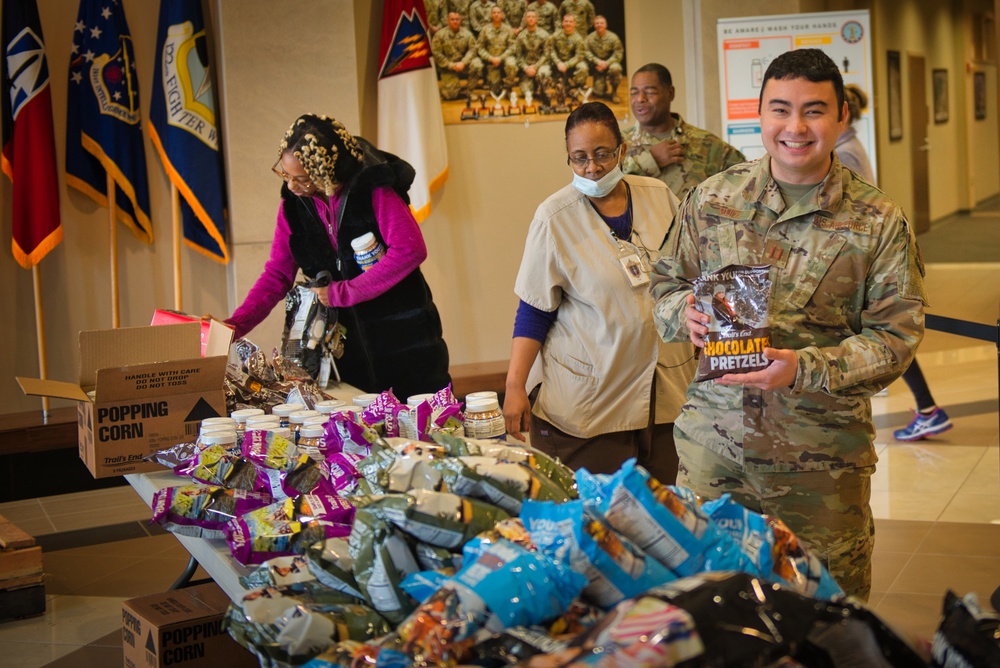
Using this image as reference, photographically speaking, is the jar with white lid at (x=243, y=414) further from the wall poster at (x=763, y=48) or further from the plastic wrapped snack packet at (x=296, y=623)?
the wall poster at (x=763, y=48)

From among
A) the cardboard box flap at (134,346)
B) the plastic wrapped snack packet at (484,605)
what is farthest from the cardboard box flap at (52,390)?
the plastic wrapped snack packet at (484,605)

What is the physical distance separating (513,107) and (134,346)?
423 cm

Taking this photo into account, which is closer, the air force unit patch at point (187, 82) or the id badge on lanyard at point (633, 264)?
the id badge on lanyard at point (633, 264)

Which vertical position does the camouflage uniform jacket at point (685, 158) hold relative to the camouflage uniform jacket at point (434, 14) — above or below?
below

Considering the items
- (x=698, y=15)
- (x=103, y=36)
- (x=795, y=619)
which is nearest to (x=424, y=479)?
(x=795, y=619)

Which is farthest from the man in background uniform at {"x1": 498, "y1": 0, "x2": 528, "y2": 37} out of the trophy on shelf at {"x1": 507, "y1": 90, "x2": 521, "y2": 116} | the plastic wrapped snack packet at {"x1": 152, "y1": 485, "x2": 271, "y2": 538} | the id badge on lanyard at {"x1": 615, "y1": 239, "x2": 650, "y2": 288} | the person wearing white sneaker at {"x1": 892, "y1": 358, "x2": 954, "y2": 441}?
the plastic wrapped snack packet at {"x1": 152, "y1": 485, "x2": 271, "y2": 538}

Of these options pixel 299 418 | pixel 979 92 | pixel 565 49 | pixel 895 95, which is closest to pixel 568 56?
pixel 565 49

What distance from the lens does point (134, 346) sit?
3115 mm

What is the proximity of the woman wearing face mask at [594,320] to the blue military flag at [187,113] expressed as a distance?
11.1 feet

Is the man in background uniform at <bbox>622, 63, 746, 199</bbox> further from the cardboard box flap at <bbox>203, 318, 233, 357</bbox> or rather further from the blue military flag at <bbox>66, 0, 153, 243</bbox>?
the blue military flag at <bbox>66, 0, 153, 243</bbox>

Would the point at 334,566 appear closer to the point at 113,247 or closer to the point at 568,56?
the point at 113,247

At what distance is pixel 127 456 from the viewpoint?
2.75 meters

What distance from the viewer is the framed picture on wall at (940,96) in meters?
14.3

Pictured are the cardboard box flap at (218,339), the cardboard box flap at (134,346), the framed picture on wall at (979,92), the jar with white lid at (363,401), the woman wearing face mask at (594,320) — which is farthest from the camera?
the framed picture on wall at (979,92)
